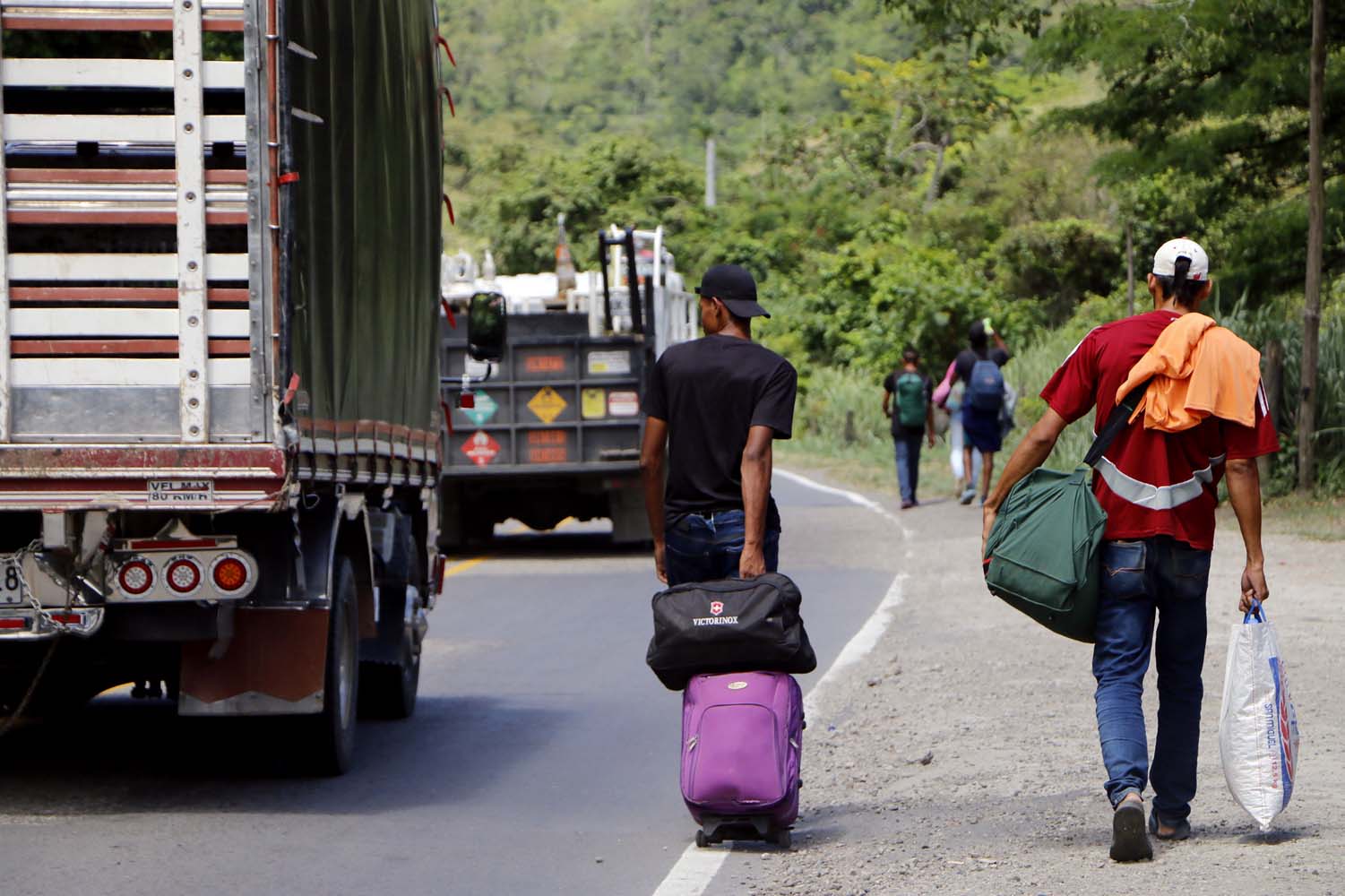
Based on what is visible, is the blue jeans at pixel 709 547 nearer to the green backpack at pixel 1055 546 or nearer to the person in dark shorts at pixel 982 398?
the green backpack at pixel 1055 546

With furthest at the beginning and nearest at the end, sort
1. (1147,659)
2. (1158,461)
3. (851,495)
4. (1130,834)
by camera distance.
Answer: (851,495) → (1147,659) → (1158,461) → (1130,834)

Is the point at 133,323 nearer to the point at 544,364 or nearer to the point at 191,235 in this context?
the point at 191,235

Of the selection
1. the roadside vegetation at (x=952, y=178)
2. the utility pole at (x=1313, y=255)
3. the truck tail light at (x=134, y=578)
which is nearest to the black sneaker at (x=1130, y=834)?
the truck tail light at (x=134, y=578)

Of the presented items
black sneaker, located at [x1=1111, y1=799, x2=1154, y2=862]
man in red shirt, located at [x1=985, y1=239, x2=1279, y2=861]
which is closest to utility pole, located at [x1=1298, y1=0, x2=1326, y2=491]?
man in red shirt, located at [x1=985, y1=239, x2=1279, y2=861]

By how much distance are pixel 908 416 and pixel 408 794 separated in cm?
1459

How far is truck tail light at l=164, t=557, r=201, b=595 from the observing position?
6.78 m

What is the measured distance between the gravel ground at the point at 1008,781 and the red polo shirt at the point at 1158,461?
3.41ft

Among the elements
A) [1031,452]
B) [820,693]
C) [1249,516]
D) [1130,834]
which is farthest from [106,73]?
[820,693]

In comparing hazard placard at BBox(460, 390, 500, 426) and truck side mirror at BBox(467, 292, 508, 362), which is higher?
truck side mirror at BBox(467, 292, 508, 362)

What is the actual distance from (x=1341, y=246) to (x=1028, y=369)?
8.80 metres

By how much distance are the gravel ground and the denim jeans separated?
920 centimetres

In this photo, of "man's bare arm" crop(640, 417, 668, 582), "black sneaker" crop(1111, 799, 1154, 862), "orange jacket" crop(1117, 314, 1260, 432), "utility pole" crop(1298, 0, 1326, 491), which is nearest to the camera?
"black sneaker" crop(1111, 799, 1154, 862)

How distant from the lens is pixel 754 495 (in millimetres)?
6648

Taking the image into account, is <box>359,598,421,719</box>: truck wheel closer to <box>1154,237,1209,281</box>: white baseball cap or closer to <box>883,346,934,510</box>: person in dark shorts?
<box>1154,237,1209,281</box>: white baseball cap
